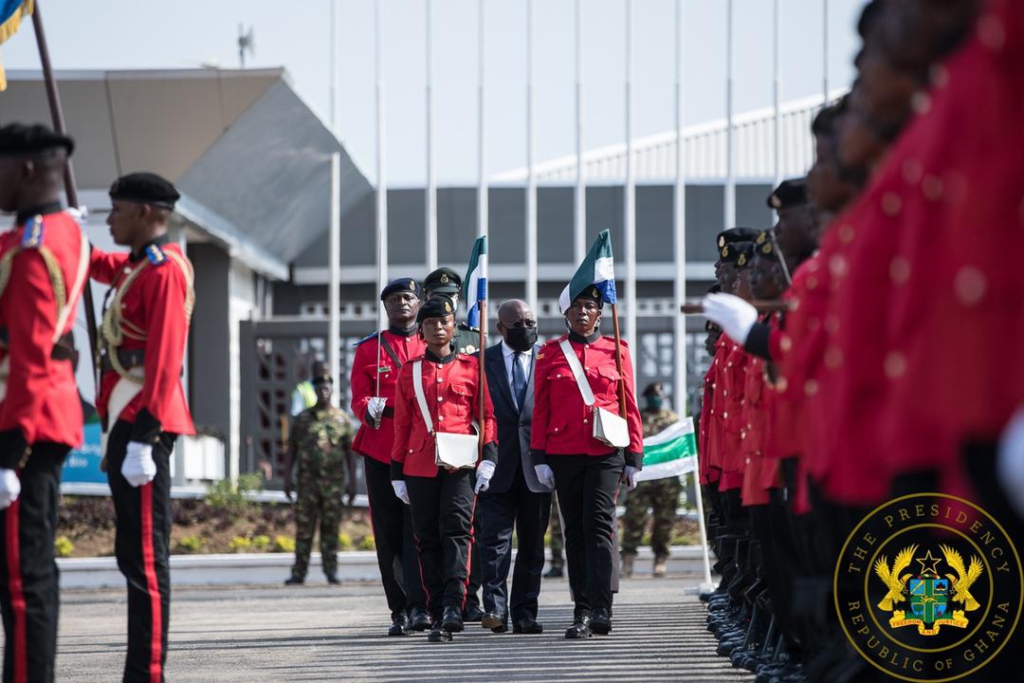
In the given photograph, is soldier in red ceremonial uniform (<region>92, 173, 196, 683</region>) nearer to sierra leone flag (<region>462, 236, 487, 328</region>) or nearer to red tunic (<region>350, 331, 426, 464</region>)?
red tunic (<region>350, 331, 426, 464</region>)

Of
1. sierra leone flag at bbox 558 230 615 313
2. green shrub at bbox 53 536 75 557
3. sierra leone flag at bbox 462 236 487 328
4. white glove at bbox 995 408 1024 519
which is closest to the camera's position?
white glove at bbox 995 408 1024 519

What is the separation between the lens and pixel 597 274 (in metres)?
10.6

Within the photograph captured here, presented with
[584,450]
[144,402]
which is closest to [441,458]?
[584,450]

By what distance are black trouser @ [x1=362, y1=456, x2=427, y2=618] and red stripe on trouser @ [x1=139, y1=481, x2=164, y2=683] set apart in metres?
4.47

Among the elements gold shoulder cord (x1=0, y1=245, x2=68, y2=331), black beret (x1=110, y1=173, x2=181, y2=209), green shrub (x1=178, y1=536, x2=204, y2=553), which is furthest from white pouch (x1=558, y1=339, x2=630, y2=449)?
green shrub (x1=178, y1=536, x2=204, y2=553)

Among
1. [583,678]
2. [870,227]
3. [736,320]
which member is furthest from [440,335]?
[870,227]

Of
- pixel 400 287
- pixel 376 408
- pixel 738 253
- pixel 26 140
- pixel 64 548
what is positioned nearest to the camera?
pixel 26 140

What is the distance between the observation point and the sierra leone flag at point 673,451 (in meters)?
14.6

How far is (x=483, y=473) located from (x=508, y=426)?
0.93 metres

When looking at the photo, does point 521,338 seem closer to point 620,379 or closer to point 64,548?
point 620,379

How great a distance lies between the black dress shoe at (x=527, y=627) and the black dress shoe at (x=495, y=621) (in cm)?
11

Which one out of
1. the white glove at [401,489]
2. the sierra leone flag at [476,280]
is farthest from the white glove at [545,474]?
the sierra leone flag at [476,280]

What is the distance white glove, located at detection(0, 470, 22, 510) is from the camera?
5672mm

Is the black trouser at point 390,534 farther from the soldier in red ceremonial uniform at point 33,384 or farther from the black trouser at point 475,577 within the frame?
the soldier in red ceremonial uniform at point 33,384
